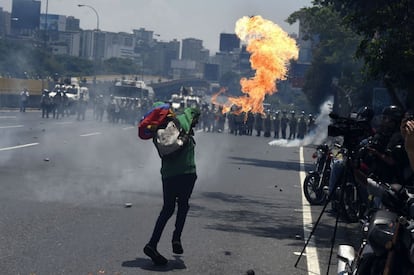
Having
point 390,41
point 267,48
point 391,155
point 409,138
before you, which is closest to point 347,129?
point 391,155

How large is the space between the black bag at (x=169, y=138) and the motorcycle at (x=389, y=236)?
2991 millimetres

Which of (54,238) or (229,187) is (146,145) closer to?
(229,187)

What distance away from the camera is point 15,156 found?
22109 mm

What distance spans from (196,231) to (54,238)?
2.18m

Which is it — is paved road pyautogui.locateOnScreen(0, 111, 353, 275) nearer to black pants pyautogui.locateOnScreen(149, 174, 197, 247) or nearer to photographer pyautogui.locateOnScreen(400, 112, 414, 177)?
black pants pyautogui.locateOnScreen(149, 174, 197, 247)

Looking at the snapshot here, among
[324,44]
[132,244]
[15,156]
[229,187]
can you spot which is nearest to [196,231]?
[132,244]

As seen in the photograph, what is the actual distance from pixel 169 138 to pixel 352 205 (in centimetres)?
517

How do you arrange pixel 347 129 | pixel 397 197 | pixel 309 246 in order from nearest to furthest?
1. pixel 397 197
2. pixel 347 129
3. pixel 309 246

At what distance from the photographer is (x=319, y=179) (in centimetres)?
1658

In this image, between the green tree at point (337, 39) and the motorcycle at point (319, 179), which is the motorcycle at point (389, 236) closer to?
the motorcycle at point (319, 179)

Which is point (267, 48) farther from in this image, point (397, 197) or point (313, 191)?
point (397, 197)

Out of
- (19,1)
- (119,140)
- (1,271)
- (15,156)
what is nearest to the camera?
(1,271)

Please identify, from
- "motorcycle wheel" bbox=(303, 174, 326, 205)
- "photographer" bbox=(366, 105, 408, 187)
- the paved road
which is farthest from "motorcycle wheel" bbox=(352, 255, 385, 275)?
"motorcycle wheel" bbox=(303, 174, 326, 205)

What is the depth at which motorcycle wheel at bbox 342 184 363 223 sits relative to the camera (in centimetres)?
1380
